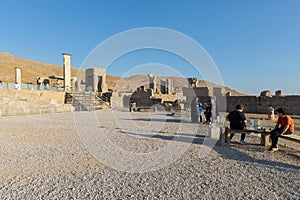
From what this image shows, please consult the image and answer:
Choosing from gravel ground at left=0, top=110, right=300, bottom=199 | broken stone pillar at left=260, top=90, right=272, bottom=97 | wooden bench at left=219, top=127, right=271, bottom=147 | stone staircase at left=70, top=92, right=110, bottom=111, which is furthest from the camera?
broken stone pillar at left=260, top=90, right=272, bottom=97

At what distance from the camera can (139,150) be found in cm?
554

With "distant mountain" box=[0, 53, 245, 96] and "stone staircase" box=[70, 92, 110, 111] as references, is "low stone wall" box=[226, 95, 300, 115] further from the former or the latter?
"stone staircase" box=[70, 92, 110, 111]

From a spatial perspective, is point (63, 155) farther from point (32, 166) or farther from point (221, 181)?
point (221, 181)

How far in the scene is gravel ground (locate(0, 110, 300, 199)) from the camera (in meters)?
3.03

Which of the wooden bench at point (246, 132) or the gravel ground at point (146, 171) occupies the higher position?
the wooden bench at point (246, 132)

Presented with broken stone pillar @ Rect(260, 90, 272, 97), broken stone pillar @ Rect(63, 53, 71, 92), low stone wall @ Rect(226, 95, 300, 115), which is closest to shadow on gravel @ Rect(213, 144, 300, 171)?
low stone wall @ Rect(226, 95, 300, 115)

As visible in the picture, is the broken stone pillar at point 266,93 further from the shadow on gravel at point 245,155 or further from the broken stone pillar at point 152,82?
the broken stone pillar at point 152,82

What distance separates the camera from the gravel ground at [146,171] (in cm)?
303

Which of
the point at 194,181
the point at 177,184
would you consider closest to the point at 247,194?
the point at 194,181

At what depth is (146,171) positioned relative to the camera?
400cm

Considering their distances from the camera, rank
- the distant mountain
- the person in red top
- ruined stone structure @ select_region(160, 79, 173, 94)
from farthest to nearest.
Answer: the distant mountain
ruined stone structure @ select_region(160, 79, 173, 94)
the person in red top

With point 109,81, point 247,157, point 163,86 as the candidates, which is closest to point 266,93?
point 247,157

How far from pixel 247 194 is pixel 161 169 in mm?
1679

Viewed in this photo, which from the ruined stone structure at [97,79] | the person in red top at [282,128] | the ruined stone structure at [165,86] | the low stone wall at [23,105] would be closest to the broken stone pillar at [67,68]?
the low stone wall at [23,105]
